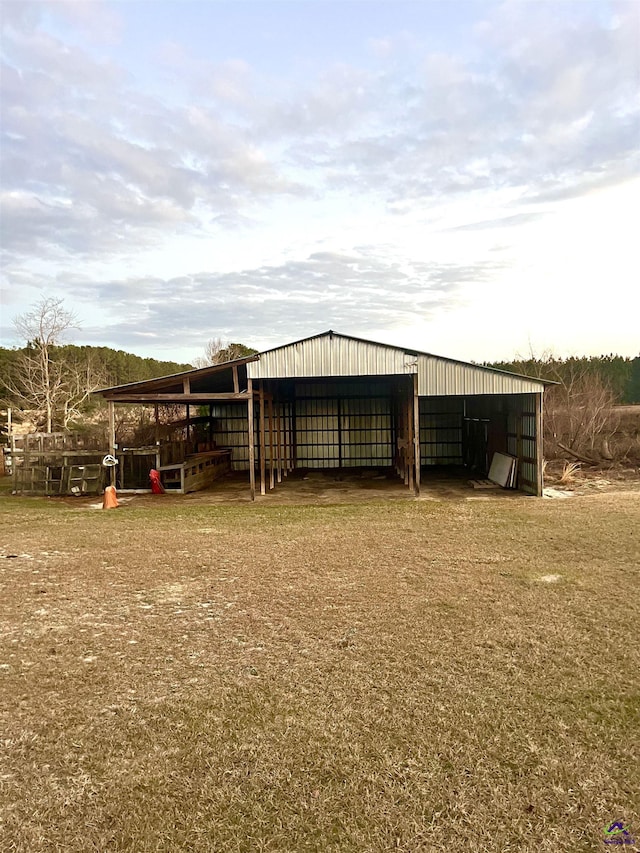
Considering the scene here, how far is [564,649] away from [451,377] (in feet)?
27.8

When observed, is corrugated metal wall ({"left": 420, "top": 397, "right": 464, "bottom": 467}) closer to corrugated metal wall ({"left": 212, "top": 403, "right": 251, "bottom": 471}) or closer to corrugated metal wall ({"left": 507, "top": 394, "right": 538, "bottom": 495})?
corrugated metal wall ({"left": 507, "top": 394, "right": 538, "bottom": 495})

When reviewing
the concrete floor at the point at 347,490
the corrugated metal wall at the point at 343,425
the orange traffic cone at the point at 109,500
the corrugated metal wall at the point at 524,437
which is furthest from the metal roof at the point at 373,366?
the corrugated metal wall at the point at 343,425

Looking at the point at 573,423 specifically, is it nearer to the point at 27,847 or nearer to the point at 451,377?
the point at 451,377

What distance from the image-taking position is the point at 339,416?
62.8 ft

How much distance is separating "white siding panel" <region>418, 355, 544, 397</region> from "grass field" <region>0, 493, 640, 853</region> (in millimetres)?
5238

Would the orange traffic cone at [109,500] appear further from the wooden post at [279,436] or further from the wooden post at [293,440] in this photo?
the wooden post at [293,440]

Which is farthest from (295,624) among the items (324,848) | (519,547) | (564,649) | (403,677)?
(519,547)

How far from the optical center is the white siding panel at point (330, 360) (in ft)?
40.9

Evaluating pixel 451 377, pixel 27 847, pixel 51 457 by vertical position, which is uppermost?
pixel 451 377

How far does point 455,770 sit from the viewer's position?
9.83 feet

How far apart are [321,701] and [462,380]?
9612mm

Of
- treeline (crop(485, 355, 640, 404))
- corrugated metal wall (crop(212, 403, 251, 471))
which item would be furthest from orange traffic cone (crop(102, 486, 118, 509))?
treeline (crop(485, 355, 640, 404))

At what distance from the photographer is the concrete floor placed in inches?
504

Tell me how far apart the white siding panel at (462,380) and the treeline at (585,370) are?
1017 centimetres
